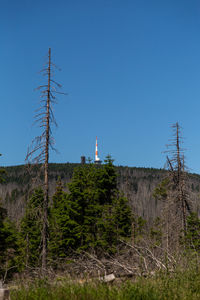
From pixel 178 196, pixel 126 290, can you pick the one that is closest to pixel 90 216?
pixel 178 196

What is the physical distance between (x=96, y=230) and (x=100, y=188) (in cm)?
384

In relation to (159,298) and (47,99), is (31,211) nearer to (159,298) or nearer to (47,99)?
(47,99)

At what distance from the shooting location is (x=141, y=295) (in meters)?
5.48

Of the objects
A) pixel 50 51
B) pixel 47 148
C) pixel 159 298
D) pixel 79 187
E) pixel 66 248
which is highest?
pixel 50 51

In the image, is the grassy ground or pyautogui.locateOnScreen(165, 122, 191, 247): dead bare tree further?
pyautogui.locateOnScreen(165, 122, 191, 247): dead bare tree

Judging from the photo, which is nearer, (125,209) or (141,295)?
(141,295)

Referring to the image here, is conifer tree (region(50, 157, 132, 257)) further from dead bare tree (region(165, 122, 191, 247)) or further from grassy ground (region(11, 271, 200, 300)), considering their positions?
grassy ground (region(11, 271, 200, 300))

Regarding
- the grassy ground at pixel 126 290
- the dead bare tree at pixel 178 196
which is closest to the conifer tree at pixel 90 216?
the dead bare tree at pixel 178 196

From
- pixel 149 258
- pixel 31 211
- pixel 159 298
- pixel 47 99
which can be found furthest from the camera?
pixel 47 99

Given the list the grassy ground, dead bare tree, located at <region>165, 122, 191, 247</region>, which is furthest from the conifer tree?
the grassy ground

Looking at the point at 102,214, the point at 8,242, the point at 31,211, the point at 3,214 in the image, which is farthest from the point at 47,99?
the point at 102,214

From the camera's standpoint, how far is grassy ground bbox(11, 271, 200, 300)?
Answer: 18.0 feet

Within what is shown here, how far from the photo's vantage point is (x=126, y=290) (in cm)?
564

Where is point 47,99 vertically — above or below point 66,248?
above
